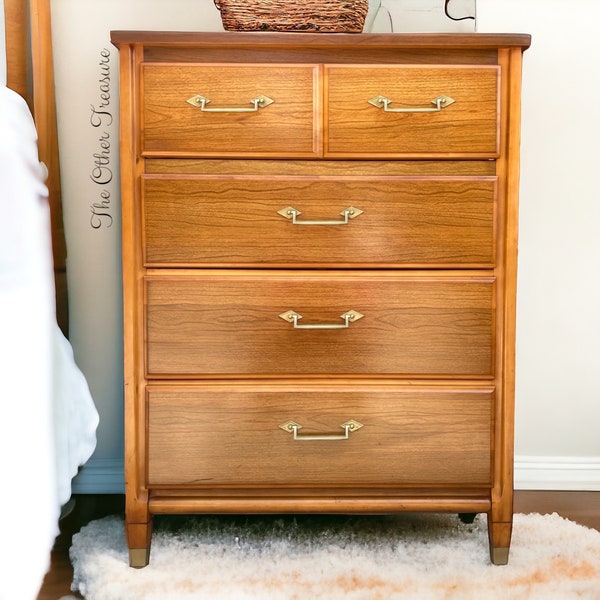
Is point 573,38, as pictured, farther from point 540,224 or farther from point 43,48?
point 43,48

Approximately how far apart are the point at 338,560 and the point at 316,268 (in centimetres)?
56

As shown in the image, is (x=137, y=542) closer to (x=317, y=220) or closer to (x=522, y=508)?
(x=317, y=220)

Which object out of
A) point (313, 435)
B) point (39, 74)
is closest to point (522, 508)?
point (313, 435)

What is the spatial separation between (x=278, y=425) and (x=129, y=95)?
66cm

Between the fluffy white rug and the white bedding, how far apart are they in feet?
0.49

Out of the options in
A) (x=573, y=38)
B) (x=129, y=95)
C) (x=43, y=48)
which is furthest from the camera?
(x=573, y=38)

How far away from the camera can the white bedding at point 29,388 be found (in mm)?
1154

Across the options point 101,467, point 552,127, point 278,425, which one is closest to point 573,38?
point 552,127

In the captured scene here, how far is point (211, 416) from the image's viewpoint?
1.33m

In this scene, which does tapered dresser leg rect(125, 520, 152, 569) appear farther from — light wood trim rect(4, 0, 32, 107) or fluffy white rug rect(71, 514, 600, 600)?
light wood trim rect(4, 0, 32, 107)

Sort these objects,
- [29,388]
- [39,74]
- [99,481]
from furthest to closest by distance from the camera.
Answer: [99,481] < [39,74] < [29,388]

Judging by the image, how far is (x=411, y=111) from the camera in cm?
130

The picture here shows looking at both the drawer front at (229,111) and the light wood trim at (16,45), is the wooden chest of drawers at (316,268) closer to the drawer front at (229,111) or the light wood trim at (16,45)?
the drawer front at (229,111)

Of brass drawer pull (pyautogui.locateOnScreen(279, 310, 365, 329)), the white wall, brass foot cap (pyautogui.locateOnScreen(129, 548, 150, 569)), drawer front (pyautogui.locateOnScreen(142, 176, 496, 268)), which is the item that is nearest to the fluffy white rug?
brass foot cap (pyautogui.locateOnScreen(129, 548, 150, 569))
